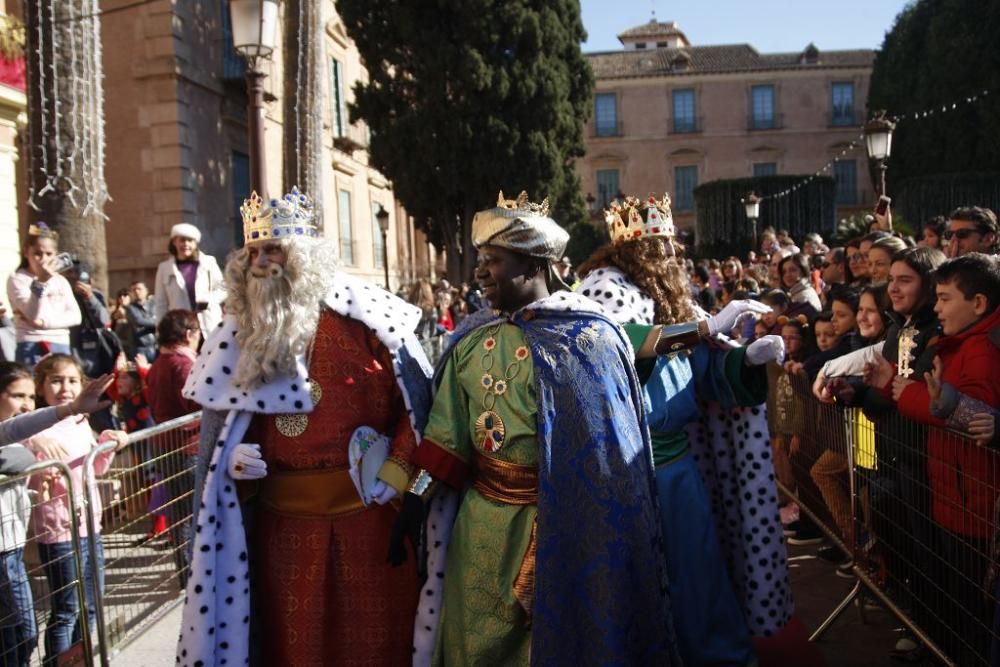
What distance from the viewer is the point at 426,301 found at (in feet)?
48.0

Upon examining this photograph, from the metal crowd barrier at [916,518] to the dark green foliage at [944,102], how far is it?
29.1 metres

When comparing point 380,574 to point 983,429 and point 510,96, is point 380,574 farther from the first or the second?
point 510,96

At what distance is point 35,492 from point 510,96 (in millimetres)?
19765

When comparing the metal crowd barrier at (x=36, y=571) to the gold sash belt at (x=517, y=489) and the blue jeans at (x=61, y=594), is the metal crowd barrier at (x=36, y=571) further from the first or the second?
the gold sash belt at (x=517, y=489)

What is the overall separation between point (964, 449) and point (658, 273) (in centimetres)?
137

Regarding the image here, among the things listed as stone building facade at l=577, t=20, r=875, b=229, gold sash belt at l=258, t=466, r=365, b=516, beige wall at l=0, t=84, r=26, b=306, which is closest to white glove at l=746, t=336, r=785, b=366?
gold sash belt at l=258, t=466, r=365, b=516

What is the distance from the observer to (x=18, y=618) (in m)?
3.52

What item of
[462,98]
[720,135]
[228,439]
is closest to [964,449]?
[228,439]

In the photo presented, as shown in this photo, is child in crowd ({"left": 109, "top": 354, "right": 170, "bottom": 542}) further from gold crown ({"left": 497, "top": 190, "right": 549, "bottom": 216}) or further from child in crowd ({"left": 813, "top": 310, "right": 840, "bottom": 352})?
child in crowd ({"left": 813, "top": 310, "right": 840, "bottom": 352})

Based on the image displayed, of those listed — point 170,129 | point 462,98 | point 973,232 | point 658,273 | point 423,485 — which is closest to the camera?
point 423,485

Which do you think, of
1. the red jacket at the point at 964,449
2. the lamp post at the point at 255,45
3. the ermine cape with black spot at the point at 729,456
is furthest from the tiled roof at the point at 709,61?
the red jacket at the point at 964,449

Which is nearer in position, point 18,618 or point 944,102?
point 18,618

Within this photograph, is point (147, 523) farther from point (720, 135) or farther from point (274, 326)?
point (720, 135)

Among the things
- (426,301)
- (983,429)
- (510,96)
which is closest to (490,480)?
(983,429)
